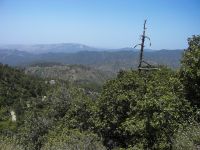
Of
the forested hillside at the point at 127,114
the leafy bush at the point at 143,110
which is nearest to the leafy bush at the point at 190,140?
the forested hillside at the point at 127,114

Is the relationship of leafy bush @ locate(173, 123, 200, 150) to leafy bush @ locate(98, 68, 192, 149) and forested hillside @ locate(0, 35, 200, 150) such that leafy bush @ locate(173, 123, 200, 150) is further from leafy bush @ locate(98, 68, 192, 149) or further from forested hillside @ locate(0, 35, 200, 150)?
leafy bush @ locate(98, 68, 192, 149)

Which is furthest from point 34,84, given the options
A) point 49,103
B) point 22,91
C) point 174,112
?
point 174,112

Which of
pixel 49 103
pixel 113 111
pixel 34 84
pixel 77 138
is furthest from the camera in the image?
pixel 34 84

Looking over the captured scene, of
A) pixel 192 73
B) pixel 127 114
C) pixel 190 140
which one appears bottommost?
pixel 127 114

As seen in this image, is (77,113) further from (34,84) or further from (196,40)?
(34,84)

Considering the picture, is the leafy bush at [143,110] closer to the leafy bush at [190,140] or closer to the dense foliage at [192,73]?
A: the dense foliage at [192,73]

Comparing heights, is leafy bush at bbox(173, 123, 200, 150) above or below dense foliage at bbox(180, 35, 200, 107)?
below

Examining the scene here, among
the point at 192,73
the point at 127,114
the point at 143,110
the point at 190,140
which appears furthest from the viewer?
the point at 192,73

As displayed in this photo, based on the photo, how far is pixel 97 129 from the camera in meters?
32.1

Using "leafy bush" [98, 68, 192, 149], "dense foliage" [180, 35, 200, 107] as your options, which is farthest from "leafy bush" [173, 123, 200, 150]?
"dense foliage" [180, 35, 200, 107]

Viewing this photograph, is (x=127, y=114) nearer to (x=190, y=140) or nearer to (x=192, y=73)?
(x=192, y=73)

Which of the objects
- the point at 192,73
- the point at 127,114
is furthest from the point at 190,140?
the point at 192,73

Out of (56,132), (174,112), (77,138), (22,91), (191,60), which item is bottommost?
(22,91)

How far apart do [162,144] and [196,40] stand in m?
14.1
